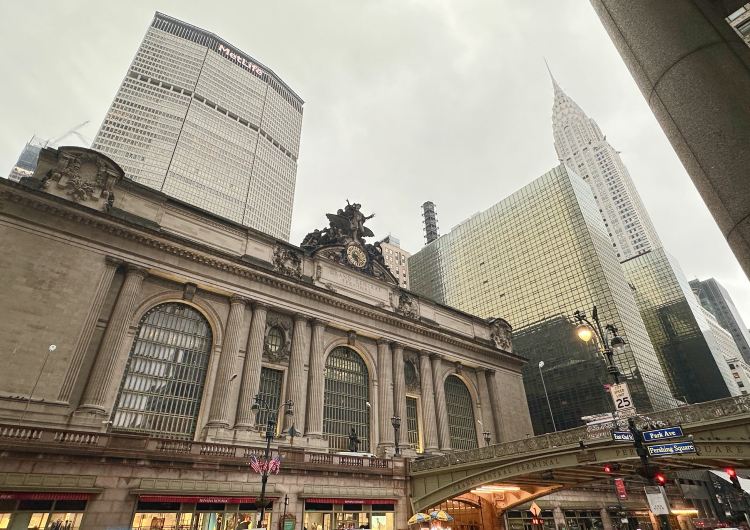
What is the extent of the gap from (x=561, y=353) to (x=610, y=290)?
11247mm

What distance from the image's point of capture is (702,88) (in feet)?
11.5

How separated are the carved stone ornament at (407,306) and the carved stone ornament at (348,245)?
72.0 inches

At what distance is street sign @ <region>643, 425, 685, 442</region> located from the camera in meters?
9.96

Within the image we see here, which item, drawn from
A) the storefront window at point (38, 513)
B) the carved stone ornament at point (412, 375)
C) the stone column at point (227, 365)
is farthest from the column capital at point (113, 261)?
the carved stone ornament at point (412, 375)

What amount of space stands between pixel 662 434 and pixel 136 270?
91.7ft

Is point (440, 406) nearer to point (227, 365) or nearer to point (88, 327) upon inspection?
point (227, 365)

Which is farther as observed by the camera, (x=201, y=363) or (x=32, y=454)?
(x=201, y=363)

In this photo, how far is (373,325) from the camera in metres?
36.8

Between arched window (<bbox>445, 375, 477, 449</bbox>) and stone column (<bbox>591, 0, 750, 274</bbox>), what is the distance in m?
39.7

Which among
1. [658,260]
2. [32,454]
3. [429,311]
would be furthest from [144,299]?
[658,260]

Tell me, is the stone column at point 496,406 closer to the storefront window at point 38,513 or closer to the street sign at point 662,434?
the street sign at point 662,434

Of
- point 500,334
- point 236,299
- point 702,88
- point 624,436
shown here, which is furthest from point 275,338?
point 702,88

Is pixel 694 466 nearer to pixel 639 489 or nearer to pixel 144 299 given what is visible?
pixel 639 489

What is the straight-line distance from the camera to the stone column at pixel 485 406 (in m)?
42.2
